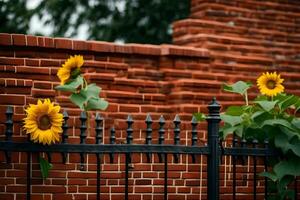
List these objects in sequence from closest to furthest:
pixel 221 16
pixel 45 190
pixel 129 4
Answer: pixel 45 190, pixel 221 16, pixel 129 4

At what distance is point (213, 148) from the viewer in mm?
4566

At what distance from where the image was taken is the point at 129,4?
39.3 feet

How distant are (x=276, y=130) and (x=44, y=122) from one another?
1783 millimetres

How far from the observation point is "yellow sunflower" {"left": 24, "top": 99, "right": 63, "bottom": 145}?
13.6 ft

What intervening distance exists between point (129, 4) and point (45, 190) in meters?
7.18

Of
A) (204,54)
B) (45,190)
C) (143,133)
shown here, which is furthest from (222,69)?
(45,190)

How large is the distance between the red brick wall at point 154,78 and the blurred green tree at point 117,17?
177 inches

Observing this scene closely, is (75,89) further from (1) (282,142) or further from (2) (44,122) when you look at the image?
(1) (282,142)

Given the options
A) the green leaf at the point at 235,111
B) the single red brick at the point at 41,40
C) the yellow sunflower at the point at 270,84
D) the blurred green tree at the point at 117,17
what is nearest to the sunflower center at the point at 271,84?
the yellow sunflower at the point at 270,84

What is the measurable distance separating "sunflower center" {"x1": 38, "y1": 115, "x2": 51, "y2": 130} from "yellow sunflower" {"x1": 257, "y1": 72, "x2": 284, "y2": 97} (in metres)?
1.80

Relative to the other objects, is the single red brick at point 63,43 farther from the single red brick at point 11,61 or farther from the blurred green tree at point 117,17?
the blurred green tree at point 117,17

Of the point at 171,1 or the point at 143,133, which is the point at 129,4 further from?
the point at 143,133

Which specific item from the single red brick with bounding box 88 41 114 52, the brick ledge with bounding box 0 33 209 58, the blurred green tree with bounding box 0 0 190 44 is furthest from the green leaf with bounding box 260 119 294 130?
the blurred green tree with bounding box 0 0 190 44

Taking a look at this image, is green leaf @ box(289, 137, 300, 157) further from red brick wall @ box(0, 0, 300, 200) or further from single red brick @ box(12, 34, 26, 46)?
single red brick @ box(12, 34, 26, 46)
